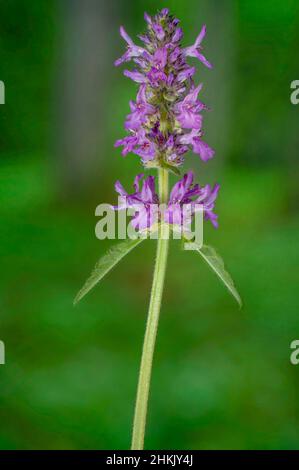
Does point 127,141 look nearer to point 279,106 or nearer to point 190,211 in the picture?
point 190,211

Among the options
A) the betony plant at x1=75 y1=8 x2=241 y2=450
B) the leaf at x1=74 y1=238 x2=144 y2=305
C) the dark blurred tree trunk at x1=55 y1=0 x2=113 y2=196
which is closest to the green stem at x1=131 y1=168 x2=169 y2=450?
the betony plant at x1=75 y1=8 x2=241 y2=450

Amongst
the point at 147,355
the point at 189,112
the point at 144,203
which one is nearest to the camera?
the point at 147,355

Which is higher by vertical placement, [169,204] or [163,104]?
[163,104]

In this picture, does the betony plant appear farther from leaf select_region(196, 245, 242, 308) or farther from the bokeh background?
the bokeh background

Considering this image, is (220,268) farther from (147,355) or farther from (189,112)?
(189,112)

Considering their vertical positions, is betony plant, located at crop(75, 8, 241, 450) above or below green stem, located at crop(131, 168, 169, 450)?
above

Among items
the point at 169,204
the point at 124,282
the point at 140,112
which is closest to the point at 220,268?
the point at 169,204
